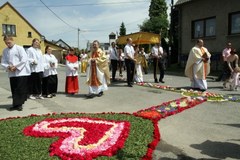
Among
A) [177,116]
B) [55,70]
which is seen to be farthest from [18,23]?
[177,116]

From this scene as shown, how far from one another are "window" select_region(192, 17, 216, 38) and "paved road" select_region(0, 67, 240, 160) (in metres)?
11.0

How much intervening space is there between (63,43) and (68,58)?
84.4 metres

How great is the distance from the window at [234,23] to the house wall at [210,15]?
0.26m

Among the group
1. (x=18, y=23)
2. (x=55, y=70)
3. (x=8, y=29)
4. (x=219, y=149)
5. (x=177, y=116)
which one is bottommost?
(x=219, y=149)

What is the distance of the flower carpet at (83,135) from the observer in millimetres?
5215

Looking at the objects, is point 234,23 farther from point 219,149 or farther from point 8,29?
point 8,29

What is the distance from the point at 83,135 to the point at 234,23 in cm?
1763

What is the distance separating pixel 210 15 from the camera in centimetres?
2295

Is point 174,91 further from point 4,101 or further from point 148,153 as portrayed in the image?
point 148,153

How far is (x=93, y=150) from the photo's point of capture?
5.36 meters

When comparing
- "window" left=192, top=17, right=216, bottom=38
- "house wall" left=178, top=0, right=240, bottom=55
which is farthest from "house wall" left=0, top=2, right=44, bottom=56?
"window" left=192, top=17, right=216, bottom=38

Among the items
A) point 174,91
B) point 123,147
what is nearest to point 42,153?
point 123,147

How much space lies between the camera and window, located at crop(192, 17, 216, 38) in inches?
901

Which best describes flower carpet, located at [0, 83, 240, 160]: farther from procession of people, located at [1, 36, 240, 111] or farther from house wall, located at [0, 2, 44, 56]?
house wall, located at [0, 2, 44, 56]
